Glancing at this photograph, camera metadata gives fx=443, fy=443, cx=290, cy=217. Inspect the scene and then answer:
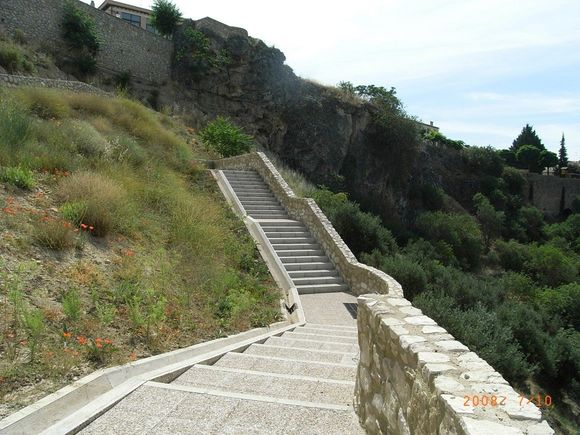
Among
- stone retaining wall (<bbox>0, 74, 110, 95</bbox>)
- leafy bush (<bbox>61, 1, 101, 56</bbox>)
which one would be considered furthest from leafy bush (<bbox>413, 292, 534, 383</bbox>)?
leafy bush (<bbox>61, 1, 101, 56</bbox>)

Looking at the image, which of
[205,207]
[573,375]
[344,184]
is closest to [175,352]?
[205,207]

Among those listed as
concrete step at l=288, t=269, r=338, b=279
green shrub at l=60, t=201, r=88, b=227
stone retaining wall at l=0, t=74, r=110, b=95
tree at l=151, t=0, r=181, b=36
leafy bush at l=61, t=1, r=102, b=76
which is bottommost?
concrete step at l=288, t=269, r=338, b=279

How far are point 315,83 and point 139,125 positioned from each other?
1895 centimetres

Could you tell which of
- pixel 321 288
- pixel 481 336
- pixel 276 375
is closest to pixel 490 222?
pixel 321 288

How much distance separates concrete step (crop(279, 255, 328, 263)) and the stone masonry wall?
1963 cm

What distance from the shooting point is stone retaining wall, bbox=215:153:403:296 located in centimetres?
860

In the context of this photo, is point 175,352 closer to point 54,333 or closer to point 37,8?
point 54,333

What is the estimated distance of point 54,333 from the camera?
450 cm

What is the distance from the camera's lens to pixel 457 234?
27656mm

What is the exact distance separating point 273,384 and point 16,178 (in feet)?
19.7

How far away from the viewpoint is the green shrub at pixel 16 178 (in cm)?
743

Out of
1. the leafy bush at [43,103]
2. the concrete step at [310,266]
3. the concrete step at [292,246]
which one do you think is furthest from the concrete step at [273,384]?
the leafy bush at [43,103]

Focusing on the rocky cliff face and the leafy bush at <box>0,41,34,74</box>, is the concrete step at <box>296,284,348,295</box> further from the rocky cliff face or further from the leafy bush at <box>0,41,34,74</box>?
the rocky cliff face

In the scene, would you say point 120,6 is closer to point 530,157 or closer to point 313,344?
point 313,344
